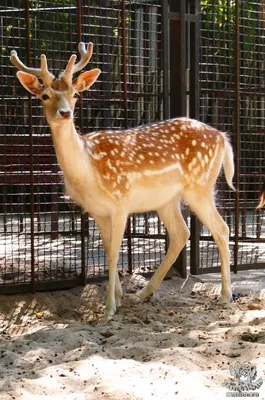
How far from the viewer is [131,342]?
4887 mm

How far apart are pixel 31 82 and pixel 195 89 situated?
215cm

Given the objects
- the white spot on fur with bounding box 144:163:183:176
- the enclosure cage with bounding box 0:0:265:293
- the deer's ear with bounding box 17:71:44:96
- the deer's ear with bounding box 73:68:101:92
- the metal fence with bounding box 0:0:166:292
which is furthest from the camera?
the enclosure cage with bounding box 0:0:265:293

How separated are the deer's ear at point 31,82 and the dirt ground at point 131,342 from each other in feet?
5.75

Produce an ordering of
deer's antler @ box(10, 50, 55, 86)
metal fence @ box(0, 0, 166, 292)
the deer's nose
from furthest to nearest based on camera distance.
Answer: metal fence @ box(0, 0, 166, 292) → deer's antler @ box(10, 50, 55, 86) → the deer's nose

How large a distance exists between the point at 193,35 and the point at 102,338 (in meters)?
3.56

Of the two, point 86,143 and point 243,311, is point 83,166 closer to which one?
point 86,143

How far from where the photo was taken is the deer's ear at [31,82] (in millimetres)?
5699

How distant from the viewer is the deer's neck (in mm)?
5703

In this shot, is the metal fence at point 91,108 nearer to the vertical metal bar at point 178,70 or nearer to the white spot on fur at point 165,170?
the vertical metal bar at point 178,70

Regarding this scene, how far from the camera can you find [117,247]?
601cm

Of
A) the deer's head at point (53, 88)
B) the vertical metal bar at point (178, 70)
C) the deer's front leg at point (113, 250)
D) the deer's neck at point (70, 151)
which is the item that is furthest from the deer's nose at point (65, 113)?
the vertical metal bar at point (178, 70)

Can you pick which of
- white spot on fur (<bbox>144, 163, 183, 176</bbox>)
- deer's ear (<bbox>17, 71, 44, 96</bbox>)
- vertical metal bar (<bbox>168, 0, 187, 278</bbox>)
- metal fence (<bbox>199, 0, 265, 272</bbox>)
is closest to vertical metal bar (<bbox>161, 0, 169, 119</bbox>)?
vertical metal bar (<bbox>168, 0, 187, 278</bbox>)

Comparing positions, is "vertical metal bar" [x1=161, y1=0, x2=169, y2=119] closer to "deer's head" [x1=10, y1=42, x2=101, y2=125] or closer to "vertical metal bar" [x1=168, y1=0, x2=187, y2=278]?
"vertical metal bar" [x1=168, y1=0, x2=187, y2=278]

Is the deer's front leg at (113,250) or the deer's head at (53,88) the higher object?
the deer's head at (53,88)
